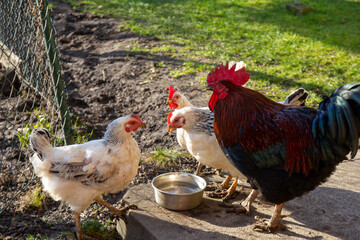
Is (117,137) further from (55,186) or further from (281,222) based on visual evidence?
(281,222)

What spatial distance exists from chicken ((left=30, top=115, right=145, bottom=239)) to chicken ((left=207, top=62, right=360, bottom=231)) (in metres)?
0.92

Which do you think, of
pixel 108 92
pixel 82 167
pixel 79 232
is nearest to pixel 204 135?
pixel 82 167

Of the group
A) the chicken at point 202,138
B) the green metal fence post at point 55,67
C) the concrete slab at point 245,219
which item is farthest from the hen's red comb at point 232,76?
the green metal fence post at point 55,67

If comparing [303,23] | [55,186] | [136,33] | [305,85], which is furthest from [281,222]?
[303,23]

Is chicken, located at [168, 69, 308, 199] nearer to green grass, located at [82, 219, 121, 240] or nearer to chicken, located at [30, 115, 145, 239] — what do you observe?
chicken, located at [30, 115, 145, 239]

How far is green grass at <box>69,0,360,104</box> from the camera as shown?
6393mm

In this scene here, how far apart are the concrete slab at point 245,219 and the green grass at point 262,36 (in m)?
2.30

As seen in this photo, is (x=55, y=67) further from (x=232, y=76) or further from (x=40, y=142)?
(x=232, y=76)

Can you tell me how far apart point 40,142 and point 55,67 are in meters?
1.15

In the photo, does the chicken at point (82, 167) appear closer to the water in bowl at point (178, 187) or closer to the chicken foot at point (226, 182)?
the water in bowl at point (178, 187)

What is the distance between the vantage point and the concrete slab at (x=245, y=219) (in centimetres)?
308

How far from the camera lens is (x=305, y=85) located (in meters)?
6.05

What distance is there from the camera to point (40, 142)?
3191 millimetres

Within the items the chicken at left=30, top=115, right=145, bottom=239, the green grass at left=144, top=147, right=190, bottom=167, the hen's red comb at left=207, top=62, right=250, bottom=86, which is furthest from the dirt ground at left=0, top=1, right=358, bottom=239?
the hen's red comb at left=207, top=62, right=250, bottom=86
